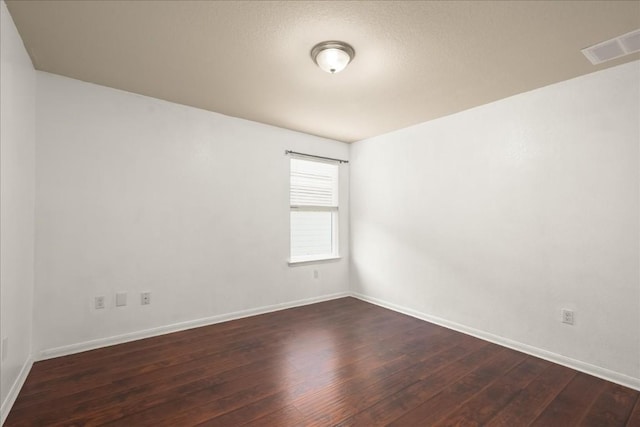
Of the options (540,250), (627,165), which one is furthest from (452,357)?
(627,165)

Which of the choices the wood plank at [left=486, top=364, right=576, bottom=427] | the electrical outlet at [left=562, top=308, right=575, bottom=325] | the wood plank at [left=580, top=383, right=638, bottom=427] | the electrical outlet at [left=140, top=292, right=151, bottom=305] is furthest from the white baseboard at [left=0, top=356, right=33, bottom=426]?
the electrical outlet at [left=562, top=308, right=575, bottom=325]

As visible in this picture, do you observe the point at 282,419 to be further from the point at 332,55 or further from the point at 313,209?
the point at 313,209

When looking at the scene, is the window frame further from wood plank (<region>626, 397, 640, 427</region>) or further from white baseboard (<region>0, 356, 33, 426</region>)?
wood plank (<region>626, 397, 640, 427</region>)

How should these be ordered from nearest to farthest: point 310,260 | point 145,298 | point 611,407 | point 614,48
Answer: point 611,407 → point 614,48 → point 145,298 → point 310,260

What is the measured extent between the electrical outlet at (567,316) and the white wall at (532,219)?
4 cm

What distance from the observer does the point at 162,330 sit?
125 inches

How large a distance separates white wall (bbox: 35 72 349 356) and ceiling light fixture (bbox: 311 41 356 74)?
5.86 feet

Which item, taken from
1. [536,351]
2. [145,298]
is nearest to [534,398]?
[536,351]

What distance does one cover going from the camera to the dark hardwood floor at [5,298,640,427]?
6.23 feet

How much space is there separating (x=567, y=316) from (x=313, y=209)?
302 cm

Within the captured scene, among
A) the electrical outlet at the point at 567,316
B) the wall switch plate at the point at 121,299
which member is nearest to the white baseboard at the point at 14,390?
the wall switch plate at the point at 121,299

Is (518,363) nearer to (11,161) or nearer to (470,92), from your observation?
(470,92)

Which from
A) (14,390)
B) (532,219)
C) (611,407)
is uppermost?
(532,219)

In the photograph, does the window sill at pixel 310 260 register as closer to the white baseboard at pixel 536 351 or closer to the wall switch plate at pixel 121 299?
the white baseboard at pixel 536 351
